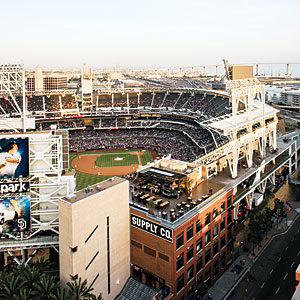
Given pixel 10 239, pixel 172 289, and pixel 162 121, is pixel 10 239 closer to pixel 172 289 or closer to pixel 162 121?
pixel 172 289

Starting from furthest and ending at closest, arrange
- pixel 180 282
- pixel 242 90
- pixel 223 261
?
pixel 242 90 → pixel 223 261 → pixel 180 282

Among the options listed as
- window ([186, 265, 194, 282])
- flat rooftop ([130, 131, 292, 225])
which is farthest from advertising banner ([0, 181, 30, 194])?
window ([186, 265, 194, 282])

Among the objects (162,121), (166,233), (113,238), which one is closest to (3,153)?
(113,238)

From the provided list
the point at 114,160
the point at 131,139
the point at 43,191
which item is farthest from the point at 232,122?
the point at 131,139

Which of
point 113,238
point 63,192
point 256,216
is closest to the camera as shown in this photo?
point 113,238

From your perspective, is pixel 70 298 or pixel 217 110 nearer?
pixel 70 298

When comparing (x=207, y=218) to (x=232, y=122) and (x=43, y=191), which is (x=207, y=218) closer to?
(x=43, y=191)
